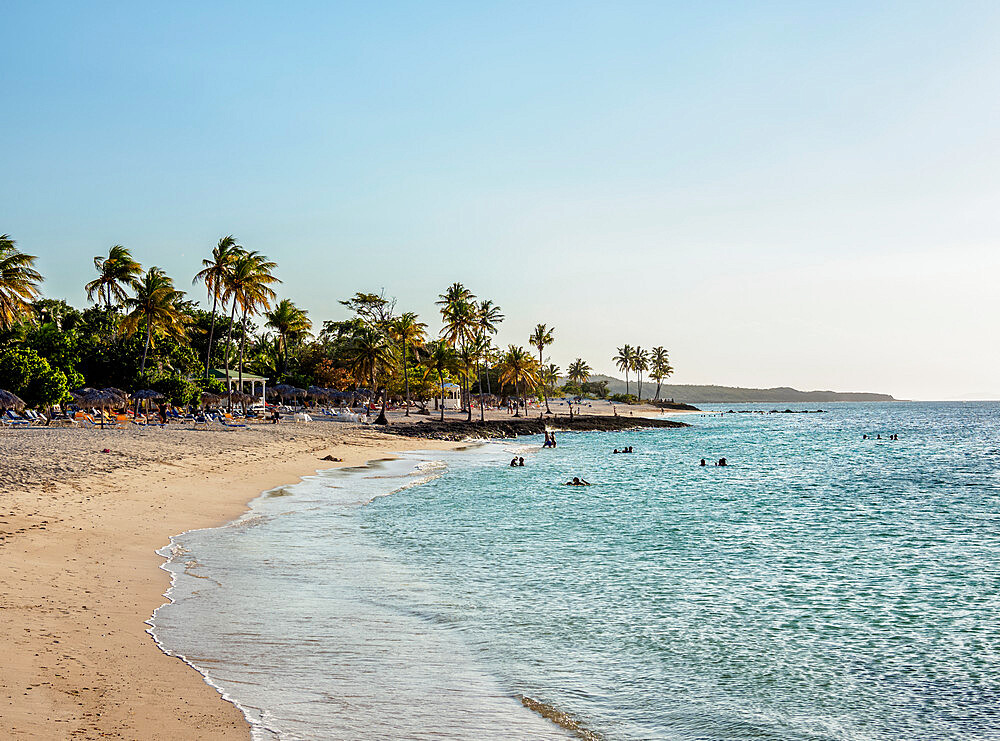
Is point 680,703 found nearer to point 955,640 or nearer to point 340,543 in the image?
point 955,640

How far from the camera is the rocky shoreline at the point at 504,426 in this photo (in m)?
57.1

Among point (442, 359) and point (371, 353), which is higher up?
point (442, 359)

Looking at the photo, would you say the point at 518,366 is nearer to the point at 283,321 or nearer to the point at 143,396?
the point at 283,321

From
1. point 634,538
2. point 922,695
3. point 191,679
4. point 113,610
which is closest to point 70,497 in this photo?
point 113,610

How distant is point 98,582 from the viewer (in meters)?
9.63

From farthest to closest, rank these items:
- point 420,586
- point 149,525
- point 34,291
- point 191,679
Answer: point 34,291 < point 149,525 < point 420,586 < point 191,679

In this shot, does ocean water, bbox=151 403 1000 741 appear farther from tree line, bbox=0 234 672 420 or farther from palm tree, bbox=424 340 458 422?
palm tree, bbox=424 340 458 422

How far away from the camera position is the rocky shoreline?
57.1m

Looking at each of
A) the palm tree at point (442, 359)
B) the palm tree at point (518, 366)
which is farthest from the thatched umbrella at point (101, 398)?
the palm tree at point (518, 366)

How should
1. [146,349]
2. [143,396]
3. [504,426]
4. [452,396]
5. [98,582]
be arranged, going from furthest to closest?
1. [452,396]
2. [504,426]
3. [146,349]
4. [143,396]
5. [98,582]

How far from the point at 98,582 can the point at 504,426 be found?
62945 millimetres

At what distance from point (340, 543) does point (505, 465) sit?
2307cm

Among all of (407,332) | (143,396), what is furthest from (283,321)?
(143,396)

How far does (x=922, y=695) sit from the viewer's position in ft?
23.8
